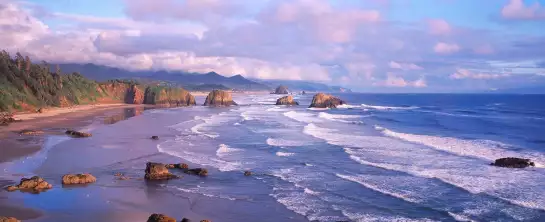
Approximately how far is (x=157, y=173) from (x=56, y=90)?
69.2 meters

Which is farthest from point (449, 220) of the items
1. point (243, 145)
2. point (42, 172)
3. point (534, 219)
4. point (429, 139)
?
point (429, 139)

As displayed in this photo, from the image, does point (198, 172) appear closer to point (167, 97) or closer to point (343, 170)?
point (343, 170)

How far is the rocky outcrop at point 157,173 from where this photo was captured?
23.5 m

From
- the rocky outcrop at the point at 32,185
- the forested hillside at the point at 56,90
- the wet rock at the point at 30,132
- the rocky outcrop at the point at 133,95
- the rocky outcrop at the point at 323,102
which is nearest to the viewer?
the rocky outcrop at the point at 32,185

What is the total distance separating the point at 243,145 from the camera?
37906 mm

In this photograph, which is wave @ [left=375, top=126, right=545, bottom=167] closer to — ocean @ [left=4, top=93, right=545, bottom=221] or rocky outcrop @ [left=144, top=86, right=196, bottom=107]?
ocean @ [left=4, top=93, right=545, bottom=221]

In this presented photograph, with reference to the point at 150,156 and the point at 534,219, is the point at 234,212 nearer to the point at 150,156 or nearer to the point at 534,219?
the point at 534,219

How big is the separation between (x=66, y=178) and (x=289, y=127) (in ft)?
114

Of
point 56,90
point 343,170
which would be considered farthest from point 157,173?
point 56,90

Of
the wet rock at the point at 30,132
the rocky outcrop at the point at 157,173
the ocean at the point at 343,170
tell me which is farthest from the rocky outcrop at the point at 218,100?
the rocky outcrop at the point at 157,173

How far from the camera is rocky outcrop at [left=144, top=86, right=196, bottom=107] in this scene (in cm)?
11300

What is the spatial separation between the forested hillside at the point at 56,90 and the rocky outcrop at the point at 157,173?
44897mm

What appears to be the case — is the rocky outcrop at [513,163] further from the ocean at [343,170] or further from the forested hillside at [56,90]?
the forested hillside at [56,90]

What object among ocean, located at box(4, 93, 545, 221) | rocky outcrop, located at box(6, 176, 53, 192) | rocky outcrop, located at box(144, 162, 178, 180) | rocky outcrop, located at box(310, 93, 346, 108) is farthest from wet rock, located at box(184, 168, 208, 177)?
rocky outcrop, located at box(310, 93, 346, 108)
